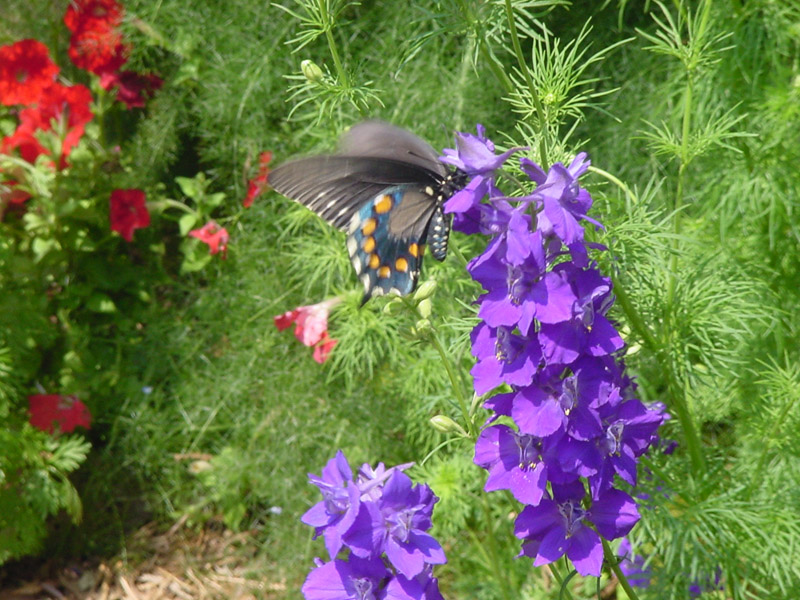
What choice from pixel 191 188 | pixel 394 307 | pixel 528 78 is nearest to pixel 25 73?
pixel 191 188

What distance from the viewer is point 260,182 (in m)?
3.27

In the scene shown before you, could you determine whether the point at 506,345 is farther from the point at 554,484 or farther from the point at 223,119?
the point at 223,119

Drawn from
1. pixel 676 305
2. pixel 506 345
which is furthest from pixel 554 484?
pixel 676 305

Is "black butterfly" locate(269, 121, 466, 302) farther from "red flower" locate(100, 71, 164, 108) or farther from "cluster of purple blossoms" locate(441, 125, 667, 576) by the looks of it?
"red flower" locate(100, 71, 164, 108)

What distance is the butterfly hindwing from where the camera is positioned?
194cm

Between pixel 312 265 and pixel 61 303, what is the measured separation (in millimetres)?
1193

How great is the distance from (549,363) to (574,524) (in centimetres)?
27

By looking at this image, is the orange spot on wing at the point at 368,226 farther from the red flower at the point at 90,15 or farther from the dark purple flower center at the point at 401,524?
the red flower at the point at 90,15

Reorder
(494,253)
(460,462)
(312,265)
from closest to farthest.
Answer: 1. (494,253)
2. (460,462)
3. (312,265)

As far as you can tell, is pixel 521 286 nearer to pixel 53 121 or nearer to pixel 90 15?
pixel 53 121

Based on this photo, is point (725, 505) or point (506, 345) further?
point (725, 505)

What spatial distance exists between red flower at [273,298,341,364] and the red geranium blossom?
0.62m

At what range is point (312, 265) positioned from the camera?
288 cm

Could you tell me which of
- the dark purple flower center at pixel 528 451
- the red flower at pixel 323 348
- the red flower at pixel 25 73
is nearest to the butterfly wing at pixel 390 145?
the dark purple flower center at pixel 528 451
